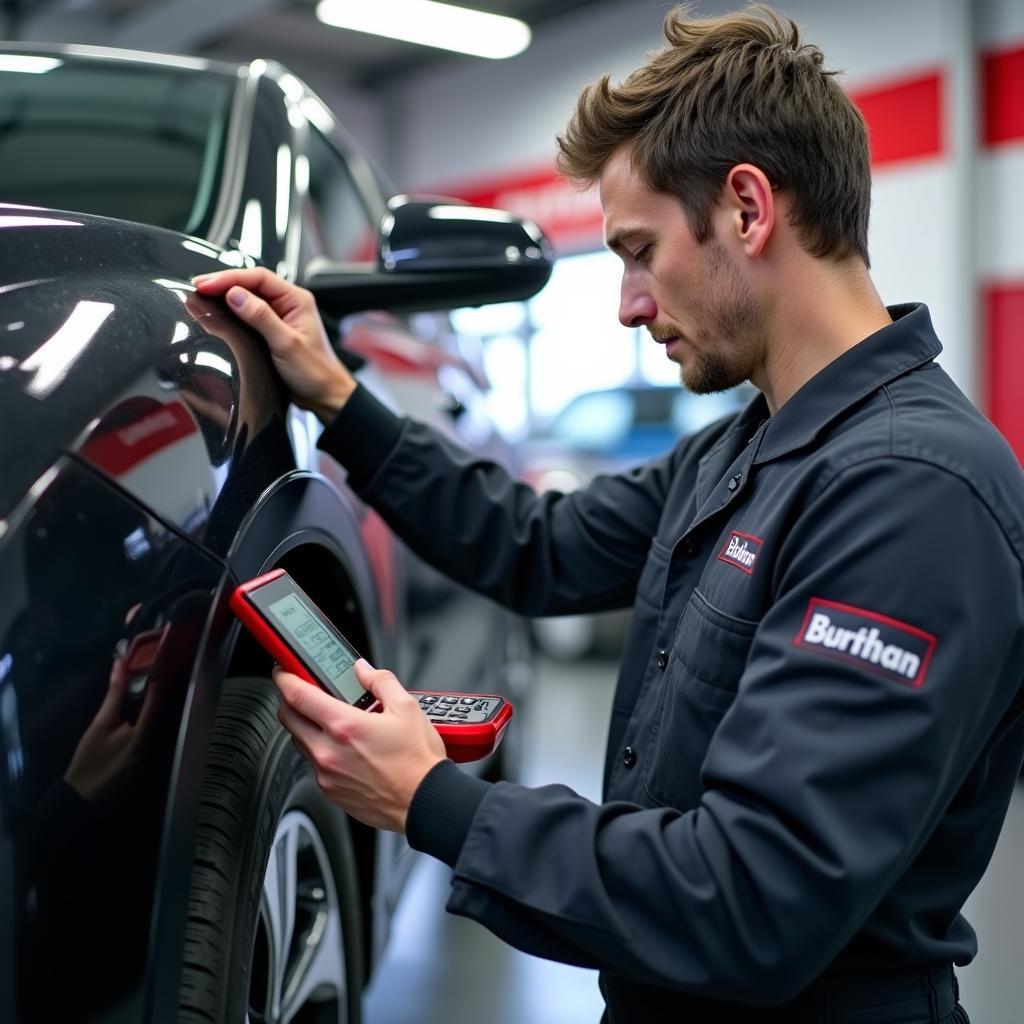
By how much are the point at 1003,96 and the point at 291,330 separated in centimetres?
619

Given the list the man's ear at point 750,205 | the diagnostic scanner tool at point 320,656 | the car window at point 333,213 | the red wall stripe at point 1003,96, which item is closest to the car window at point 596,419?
the red wall stripe at point 1003,96

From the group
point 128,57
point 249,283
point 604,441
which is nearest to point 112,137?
point 128,57

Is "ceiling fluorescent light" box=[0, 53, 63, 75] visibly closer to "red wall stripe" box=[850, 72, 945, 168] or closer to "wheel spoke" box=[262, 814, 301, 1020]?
"wheel spoke" box=[262, 814, 301, 1020]

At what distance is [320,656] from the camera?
3.02ft

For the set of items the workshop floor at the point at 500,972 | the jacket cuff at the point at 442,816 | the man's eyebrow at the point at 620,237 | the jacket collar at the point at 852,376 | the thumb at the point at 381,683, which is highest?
the man's eyebrow at the point at 620,237

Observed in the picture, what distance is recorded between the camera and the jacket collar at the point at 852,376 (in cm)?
101

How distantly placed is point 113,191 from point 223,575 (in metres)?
0.86

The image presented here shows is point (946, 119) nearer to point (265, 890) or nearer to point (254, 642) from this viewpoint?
point (254, 642)

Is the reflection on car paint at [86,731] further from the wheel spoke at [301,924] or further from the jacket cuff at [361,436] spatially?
the jacket cuff at [361,436]

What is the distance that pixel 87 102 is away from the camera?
1.57 m

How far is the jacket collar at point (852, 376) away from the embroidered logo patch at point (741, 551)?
0.09 meters

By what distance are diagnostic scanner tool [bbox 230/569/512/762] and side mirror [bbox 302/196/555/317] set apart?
0.57 m

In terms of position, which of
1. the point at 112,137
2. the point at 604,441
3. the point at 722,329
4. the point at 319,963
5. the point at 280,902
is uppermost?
the point at 112,137

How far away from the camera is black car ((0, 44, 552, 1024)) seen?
0.67 meters
